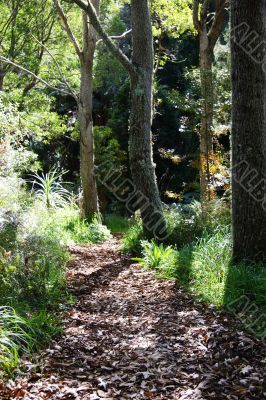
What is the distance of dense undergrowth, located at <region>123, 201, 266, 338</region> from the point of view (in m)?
4.51

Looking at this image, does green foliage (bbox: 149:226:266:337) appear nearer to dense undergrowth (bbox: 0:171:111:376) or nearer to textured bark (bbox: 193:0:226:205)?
dense undergrowth (bbox: 0:171:111:376)

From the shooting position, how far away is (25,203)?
352 inches

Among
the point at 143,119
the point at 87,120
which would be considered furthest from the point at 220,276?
the point at 87,120

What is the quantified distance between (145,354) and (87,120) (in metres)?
7.62

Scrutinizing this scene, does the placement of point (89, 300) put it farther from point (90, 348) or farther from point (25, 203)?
point (25, 203)

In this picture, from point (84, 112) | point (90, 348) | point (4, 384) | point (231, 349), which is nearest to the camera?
point (4, 384)

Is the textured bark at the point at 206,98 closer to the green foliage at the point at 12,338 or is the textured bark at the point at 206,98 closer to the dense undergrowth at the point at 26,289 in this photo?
the dense undergrowth at the point at 26,289

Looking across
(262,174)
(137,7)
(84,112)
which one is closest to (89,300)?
(262,174)

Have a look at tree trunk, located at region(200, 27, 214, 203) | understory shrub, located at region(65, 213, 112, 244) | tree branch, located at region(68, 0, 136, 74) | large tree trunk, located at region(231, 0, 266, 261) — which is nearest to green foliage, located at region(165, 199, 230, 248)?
tree trunk, located at region(200, 27, 214, 203)

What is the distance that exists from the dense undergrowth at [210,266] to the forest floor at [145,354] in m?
0.18

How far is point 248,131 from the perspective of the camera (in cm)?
520

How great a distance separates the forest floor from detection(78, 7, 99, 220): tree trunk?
17.3 ft

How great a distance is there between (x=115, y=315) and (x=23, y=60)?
375 inches

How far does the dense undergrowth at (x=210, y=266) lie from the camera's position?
14.8 ft
